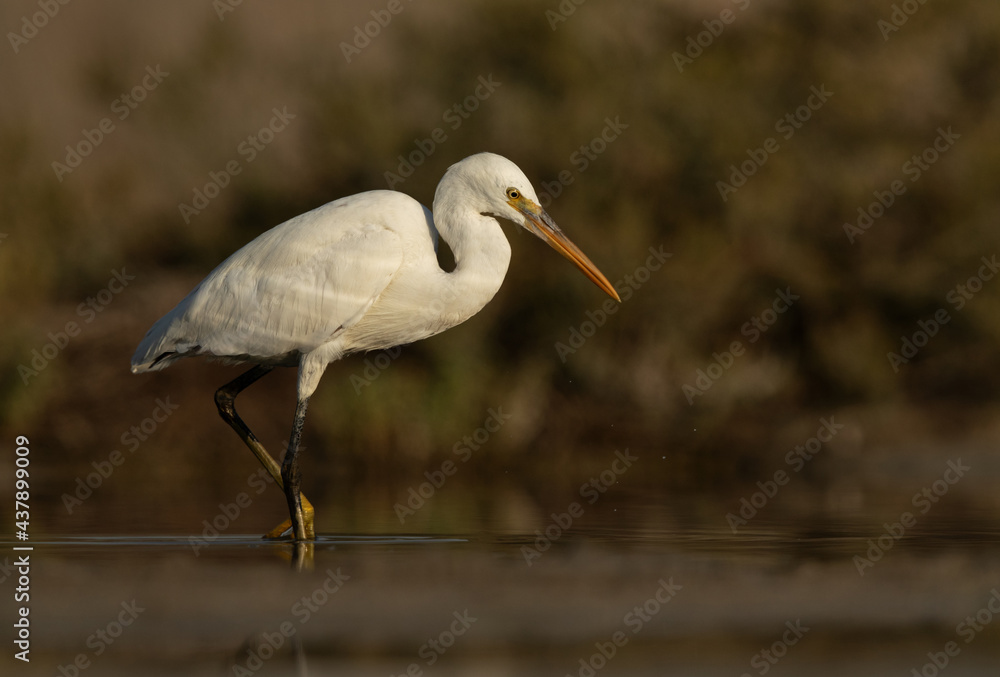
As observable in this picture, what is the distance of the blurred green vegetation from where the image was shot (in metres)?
14.3

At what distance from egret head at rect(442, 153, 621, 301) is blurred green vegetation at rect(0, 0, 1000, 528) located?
503 centimetres

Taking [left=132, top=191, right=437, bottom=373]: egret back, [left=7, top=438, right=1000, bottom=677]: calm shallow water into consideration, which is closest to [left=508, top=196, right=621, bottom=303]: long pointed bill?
[left=132, top=191, right=437, bottom=373]: egret back

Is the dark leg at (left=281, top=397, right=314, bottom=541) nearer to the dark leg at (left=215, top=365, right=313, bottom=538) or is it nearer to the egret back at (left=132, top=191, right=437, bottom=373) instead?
the dark leg at (left=215, top=365, right=313, bottom=538)

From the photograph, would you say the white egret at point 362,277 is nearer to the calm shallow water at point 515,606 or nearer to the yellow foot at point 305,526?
the yellow foot at point 305,526

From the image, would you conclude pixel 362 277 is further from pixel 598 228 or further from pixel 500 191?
pixel 598 228

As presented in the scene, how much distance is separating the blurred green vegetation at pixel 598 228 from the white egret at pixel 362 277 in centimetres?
481

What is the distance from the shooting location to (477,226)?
28.8 ft

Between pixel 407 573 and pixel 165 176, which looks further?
pixel 165 176

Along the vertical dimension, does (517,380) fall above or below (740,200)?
below

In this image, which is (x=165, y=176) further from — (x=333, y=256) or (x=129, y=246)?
(x=333, y=256)

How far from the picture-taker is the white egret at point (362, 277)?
863 centimetres

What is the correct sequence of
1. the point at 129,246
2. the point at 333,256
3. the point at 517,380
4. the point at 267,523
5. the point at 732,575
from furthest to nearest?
the point at 129,246
the point at 517,380
the point at 267,523
the point at 333,256
the point at 732,575

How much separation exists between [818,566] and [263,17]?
16092 mm

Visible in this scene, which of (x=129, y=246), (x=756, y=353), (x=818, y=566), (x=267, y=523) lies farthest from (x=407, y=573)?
(x=129, y=246)
